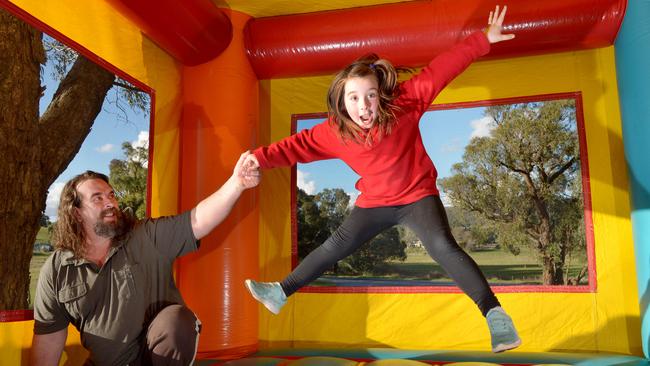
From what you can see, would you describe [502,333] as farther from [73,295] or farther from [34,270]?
[34,270]

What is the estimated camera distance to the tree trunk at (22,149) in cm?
222

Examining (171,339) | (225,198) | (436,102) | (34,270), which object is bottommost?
(171,339)

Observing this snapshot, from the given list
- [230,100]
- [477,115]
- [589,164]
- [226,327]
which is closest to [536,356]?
[589,164]

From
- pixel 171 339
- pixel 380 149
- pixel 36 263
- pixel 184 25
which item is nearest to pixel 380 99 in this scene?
pixel 380 149

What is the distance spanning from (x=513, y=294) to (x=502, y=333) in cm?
152

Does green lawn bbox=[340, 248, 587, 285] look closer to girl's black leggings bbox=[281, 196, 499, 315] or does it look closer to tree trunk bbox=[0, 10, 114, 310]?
girl's black leggings bbox=[281, 196, 499, 315]

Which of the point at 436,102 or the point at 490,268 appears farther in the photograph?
the point at 436,102

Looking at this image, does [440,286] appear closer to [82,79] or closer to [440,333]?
[440,333]

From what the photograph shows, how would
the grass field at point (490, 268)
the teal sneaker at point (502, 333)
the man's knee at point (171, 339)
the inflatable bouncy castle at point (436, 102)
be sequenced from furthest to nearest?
the grass field at point (490, 268) < the inflatable bouncy castle at point (436, 102) < the man's knee at point (171, 339) < the teal sneaker at point (502, 333)

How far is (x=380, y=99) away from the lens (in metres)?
2.15

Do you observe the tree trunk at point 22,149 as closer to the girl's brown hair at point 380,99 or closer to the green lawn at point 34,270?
the green lawn at point 34,270

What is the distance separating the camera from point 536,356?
290 cm

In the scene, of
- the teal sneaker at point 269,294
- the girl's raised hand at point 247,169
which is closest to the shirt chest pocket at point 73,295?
the teal sneaker at point 269,294

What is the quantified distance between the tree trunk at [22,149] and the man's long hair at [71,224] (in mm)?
126
